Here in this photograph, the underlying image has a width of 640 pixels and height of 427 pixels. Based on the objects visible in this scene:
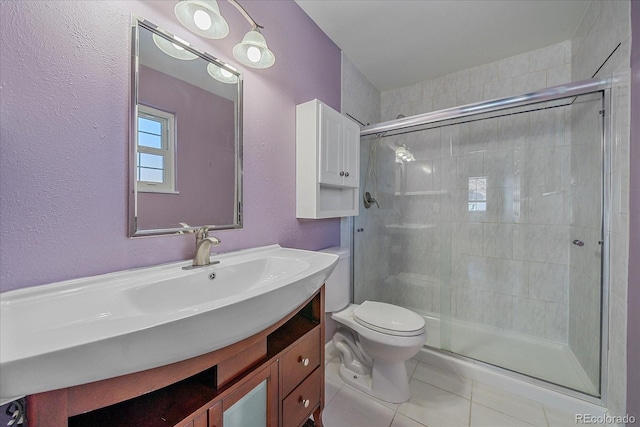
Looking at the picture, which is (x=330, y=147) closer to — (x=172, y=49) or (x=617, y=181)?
(x=172, y=49)

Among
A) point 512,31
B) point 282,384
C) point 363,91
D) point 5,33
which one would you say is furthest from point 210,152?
point 512,31

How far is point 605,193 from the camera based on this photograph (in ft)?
4.31

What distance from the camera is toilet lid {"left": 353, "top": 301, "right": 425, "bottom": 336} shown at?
4.50 ft

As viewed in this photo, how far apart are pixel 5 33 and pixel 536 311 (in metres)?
3.13

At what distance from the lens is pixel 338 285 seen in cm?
166

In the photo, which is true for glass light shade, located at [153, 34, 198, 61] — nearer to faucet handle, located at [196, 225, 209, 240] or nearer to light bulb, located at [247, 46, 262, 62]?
light bulb, located at [247, 46, 262, 62]

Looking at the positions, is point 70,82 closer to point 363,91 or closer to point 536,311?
point 363,91

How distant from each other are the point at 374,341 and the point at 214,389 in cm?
98

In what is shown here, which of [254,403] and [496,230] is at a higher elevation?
[496,230]

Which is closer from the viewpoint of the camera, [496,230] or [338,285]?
[338,285]

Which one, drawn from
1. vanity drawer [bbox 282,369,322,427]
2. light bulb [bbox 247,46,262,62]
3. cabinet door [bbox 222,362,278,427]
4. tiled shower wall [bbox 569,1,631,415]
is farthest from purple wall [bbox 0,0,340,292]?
tiled shower wall [bbox 569,1,631,415]

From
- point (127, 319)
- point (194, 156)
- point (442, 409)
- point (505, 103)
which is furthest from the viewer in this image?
point (505, 103)

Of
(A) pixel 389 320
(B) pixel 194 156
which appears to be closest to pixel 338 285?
(A) pixel 389 320

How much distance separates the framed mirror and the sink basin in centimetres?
21
